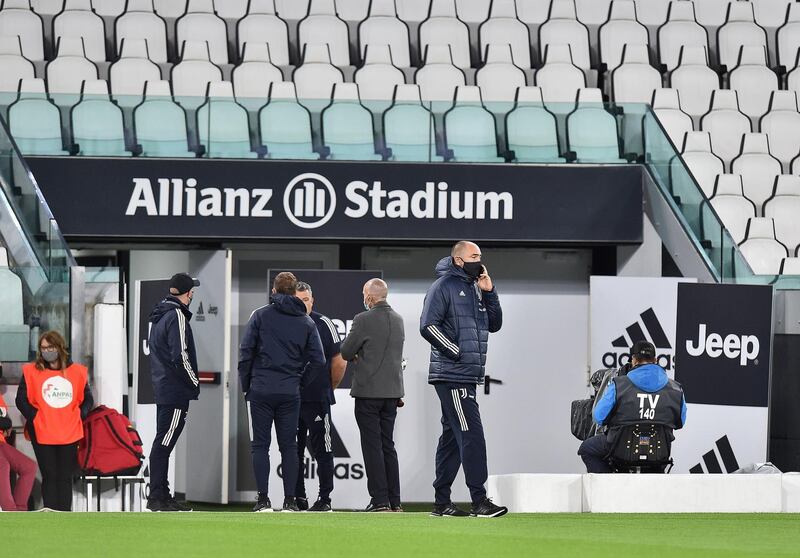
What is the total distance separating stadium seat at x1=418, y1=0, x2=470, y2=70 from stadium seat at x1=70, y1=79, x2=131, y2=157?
16.9ft

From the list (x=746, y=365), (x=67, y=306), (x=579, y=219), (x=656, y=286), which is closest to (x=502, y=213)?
(x=579, y=219)

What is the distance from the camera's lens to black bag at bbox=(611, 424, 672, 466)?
8.76 m

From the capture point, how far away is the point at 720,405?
1107 centimetres

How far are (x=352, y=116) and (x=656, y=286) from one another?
2890mm

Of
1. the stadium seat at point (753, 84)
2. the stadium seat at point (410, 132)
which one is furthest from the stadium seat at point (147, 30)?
the stadium seat at point (753, 84)

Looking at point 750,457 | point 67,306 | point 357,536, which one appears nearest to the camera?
point 357,536

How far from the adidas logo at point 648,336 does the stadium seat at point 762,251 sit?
228 cm

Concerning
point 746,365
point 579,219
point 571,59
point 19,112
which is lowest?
point 746,365

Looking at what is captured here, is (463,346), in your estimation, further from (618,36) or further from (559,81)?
(618,36)

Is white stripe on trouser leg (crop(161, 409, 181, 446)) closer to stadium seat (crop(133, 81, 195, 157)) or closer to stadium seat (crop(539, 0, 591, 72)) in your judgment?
stadium seat (crop(133, 81, 195, 157))

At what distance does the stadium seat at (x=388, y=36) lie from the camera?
15.4 meters

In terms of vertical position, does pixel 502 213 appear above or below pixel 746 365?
above

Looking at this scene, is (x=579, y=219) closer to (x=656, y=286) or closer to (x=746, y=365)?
(x=656, y=286)

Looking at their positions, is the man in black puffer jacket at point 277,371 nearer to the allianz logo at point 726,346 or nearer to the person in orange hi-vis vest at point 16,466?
the person in orange hi-vis vest at point 16,466
